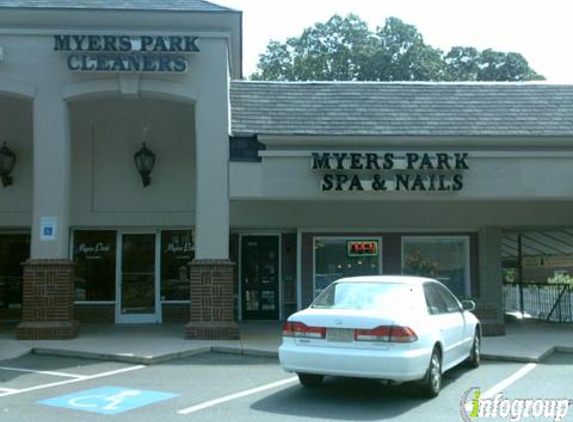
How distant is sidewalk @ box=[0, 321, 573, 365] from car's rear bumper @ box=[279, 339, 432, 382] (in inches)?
148

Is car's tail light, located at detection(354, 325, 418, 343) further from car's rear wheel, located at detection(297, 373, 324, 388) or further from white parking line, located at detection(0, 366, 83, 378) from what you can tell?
white parking line, located at detection(0, 366, 83, 378)

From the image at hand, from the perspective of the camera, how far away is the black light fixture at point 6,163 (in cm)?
1689

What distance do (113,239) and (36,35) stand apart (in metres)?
5.45

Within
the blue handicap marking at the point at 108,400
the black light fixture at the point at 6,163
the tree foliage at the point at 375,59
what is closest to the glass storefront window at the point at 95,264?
the black light fixture at the point at 6,163

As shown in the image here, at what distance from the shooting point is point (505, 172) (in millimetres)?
15633

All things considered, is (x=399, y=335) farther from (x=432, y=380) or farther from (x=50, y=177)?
(x=50, y=177)

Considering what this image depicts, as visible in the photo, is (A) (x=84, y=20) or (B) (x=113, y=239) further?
(B) (x=113, y=239)

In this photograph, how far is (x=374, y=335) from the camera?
813 cm

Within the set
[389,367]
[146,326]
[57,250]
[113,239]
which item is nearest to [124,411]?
[389,367]

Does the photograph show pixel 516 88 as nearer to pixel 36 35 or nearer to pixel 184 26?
pixel 184 26

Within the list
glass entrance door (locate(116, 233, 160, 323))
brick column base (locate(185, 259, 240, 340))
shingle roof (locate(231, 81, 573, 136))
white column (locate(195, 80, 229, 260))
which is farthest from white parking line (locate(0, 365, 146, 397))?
glass entrance door (locate(116, 233, 160, 323))

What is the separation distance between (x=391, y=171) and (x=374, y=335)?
7804mm

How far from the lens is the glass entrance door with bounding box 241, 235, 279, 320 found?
59.6ft

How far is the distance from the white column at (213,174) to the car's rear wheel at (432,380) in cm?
656
